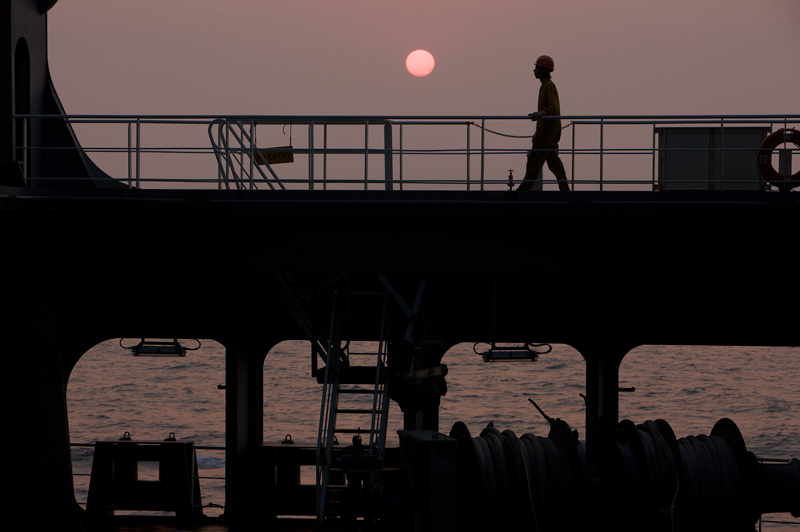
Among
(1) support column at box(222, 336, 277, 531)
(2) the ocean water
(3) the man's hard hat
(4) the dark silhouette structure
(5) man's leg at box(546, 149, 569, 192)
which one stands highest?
(3) the man's hard hat

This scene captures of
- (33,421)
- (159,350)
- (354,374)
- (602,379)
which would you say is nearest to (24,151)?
(159,350)

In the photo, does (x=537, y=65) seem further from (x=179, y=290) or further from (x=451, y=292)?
(x=179, y=290)

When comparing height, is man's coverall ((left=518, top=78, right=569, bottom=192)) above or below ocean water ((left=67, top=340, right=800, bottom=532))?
above

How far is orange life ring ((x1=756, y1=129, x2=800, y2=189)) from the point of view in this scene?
Answer: 47.4 ft

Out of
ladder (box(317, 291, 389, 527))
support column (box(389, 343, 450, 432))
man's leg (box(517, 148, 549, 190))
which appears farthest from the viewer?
man's leg (box(517, 148, 549, 190))

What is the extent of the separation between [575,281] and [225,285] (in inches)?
271

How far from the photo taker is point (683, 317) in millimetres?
18062

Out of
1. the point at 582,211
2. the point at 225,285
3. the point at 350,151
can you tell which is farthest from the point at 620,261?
the point at 225,285

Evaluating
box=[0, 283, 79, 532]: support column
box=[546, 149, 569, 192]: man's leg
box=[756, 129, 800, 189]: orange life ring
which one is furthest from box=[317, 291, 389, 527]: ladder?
box=[756, 129, 800, 189]: orange life ring

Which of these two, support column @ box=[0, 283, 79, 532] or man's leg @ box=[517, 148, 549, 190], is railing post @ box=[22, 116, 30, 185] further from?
man's leg @ box=[517, 148, 549, 190]

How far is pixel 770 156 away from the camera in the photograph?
48.0 feet

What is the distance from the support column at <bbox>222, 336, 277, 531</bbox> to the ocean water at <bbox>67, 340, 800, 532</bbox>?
39.1m

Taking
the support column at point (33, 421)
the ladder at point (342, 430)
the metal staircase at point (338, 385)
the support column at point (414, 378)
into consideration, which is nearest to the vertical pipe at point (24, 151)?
the support column at point (33, 421)

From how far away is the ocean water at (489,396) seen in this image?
219 ft
